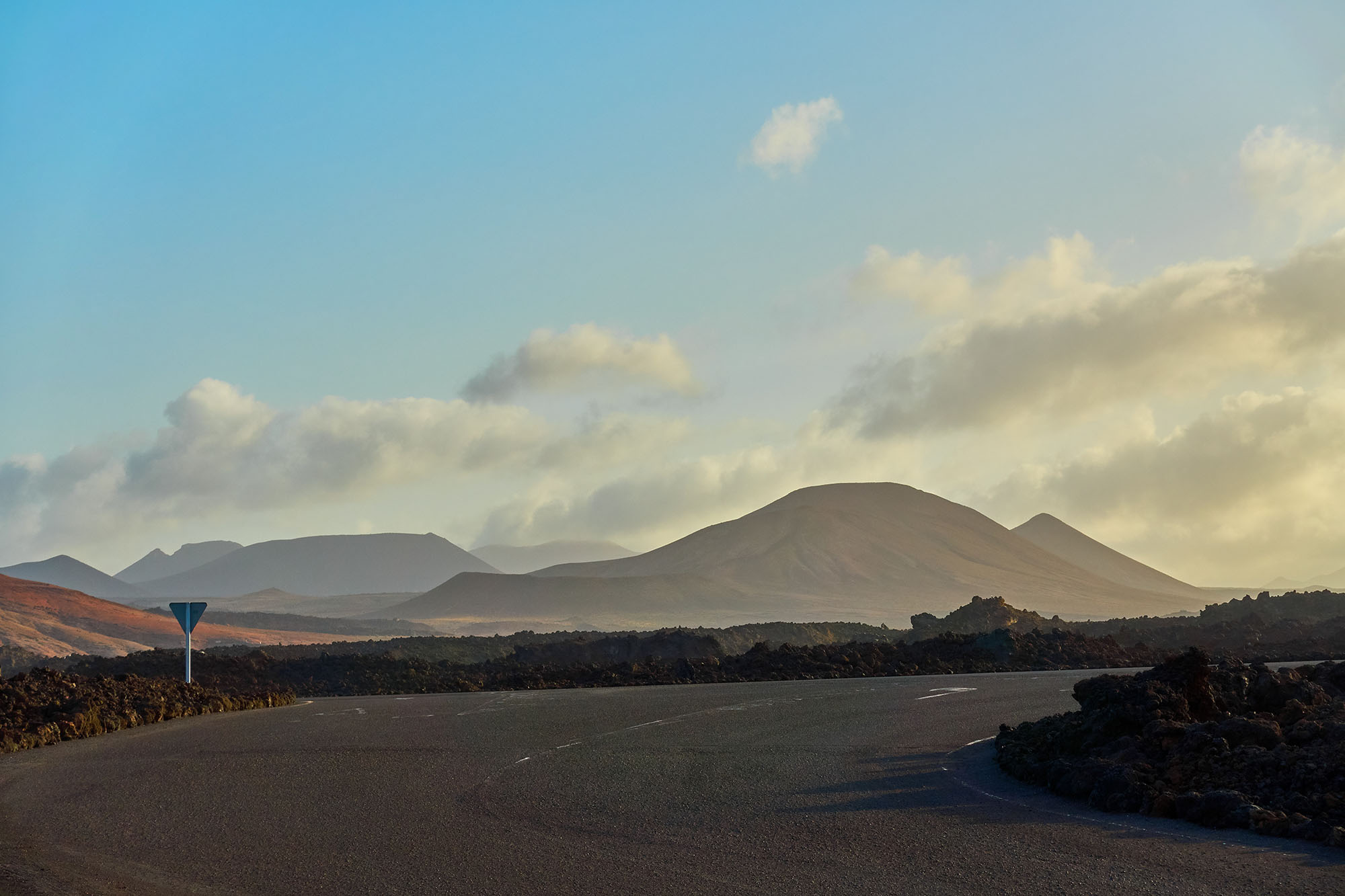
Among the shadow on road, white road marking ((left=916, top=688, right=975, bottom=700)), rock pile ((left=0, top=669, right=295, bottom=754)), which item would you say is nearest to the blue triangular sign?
rock pile ((left=0, top=669, right=295, bottom=754))

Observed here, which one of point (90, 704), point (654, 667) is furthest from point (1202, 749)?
point (654, 667)

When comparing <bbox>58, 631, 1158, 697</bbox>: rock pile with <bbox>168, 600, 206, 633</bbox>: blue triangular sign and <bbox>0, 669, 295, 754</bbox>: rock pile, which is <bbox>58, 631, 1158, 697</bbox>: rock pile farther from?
<bbox>0, 669, 295, 754</bbox>: rock pile

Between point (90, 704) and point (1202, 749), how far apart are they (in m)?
15.6

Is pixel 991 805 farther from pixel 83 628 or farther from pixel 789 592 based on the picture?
pixel 789 592

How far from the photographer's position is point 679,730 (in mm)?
15781

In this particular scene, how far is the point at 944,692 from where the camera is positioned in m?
21.6

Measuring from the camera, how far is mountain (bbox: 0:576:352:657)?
233 feet

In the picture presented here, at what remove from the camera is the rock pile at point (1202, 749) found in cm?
928

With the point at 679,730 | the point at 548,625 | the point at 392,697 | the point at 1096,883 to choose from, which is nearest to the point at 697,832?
the point at 1096,883

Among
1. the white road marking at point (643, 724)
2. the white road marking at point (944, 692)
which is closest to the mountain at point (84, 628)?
the white road marking at point (944, 692)

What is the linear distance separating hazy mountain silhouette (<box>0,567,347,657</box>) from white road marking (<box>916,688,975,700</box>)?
190 feet

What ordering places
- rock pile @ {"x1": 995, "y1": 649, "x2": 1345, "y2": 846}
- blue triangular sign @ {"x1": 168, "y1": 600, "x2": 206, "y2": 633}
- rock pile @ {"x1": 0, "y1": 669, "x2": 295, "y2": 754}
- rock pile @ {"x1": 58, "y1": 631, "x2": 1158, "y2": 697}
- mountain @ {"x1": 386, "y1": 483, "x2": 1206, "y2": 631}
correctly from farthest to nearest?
mountain @ {"x1": 386, "y1": 483, "x2": 1206, "y2": 631} < rock pile @ {"x1": 58, "y1": 631, "x2": 1158, "y2": 697} < blue triangular sign @ {"x1": 168, "y1": 600, "x2": 206, "y2": 633} < rock pile @ {"x1": 0, "y1": 669, "x2": 295, "y2": 754} < rock pile @ {"x1": 995, "y1": 649, "x2": 1345, "y2": 846}

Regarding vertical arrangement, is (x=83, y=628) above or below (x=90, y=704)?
above

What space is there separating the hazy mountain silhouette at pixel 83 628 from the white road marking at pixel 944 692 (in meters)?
57.9
